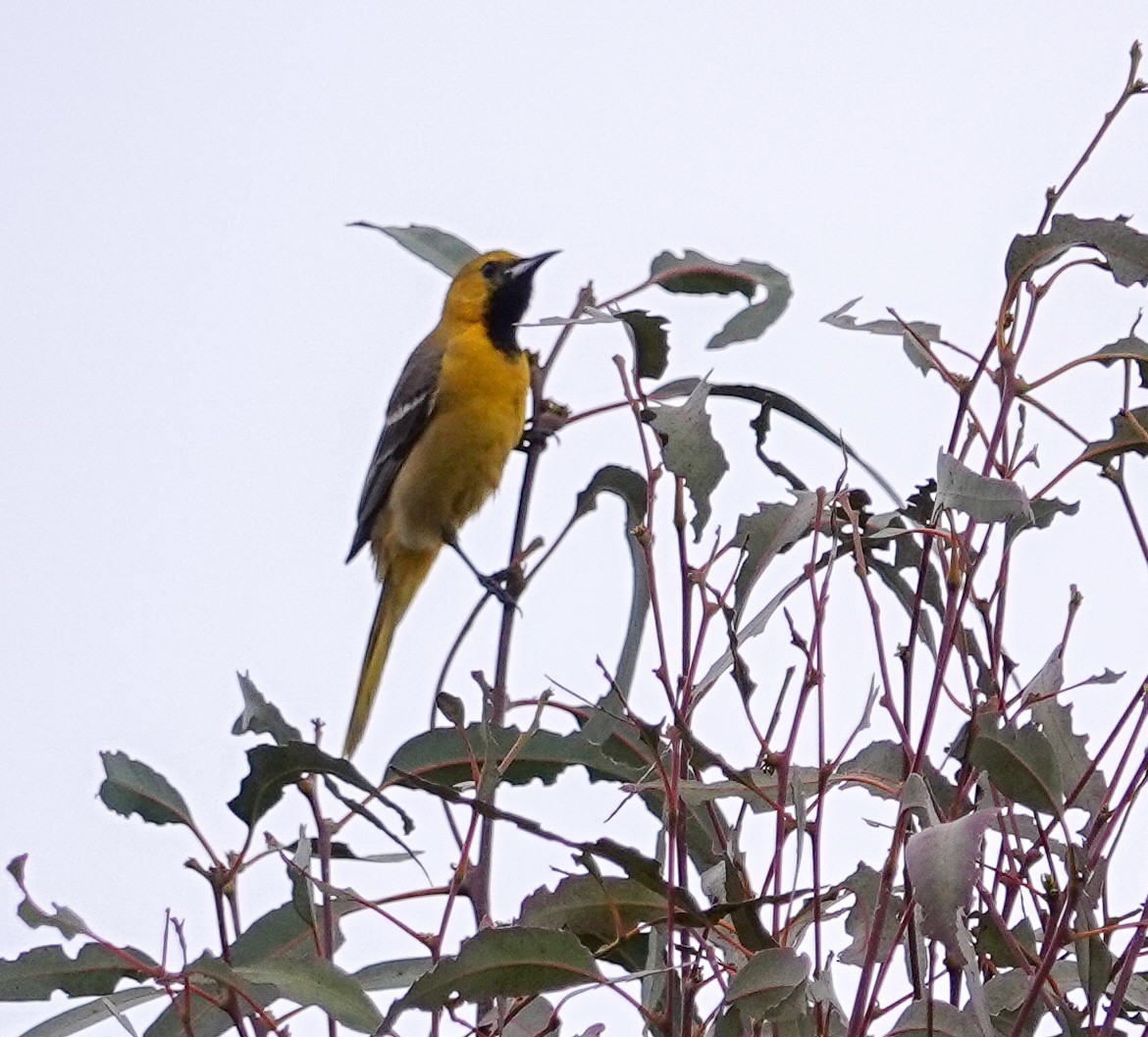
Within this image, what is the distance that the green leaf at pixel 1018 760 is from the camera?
131 cm

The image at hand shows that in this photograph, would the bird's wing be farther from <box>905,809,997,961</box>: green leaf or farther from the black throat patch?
<box>905,809,997,961</box>: green leaf

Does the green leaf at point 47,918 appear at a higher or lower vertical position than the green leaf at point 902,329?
lower

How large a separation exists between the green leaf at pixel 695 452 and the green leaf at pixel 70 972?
718 millimetres

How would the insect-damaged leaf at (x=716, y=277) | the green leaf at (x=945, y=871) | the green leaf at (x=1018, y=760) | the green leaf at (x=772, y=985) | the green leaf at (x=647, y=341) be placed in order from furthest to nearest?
the insect-damaged leaf at (x=716, y=277) < the green leaf at (x=647, y=341) < the green leaf at (x=1018, y=760) < the green leaf at (x=772, y=985) < the green leaf at (x=945, y=871)

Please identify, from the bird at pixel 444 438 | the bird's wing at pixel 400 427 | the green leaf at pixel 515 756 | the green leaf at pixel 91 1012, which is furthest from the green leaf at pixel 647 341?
the bird's wing at pixel 400 427

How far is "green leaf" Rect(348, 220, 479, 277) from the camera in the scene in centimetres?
233

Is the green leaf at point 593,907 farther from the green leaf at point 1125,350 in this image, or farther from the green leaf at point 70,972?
the green leaf at point 1125,350

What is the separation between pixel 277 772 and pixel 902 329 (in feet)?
2.51

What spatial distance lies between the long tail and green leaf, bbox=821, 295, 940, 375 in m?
2.62

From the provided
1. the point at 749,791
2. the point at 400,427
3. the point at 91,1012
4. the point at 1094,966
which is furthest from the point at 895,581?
the point at 400,427

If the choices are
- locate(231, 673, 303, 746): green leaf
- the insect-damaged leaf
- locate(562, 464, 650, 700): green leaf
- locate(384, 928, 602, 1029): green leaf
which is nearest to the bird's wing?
the insect-damaged leaf

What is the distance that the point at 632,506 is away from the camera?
1946mm

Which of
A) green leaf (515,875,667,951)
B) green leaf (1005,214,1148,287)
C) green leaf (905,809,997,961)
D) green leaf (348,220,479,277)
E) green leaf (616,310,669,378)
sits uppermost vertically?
green leaf (348,220,479,277)

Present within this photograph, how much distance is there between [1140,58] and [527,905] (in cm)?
95
